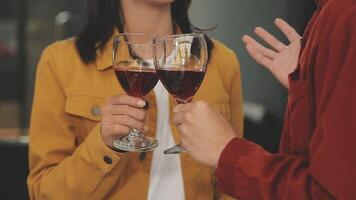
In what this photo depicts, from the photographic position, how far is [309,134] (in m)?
1.10

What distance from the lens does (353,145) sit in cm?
94

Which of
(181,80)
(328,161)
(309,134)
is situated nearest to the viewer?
(328,161)

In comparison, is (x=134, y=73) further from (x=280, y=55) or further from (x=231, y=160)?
(x=280, y=55)

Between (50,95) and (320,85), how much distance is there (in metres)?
0.89

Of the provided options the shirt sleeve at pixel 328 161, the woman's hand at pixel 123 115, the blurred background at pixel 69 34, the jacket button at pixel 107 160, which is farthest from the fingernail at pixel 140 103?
the blurred background at pixel 69 34

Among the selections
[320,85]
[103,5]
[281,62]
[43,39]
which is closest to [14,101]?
[43,39]

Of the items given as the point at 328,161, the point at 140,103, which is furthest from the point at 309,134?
the point at 140,103

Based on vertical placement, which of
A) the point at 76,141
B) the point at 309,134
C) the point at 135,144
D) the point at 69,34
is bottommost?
the point at 69,34

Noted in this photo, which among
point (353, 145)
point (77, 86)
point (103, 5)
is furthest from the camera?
point (103, 5)

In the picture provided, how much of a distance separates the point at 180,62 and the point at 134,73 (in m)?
0.12

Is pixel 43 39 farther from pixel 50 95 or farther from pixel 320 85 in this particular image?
pixel 320 85

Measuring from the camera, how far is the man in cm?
95

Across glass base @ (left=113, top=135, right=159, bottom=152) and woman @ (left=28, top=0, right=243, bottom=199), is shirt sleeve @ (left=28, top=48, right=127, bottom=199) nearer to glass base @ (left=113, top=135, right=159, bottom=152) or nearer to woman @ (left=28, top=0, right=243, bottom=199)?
woman @ (left=28, top=0, right=243, bottom=199)

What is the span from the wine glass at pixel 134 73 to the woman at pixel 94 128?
18 centimetres
